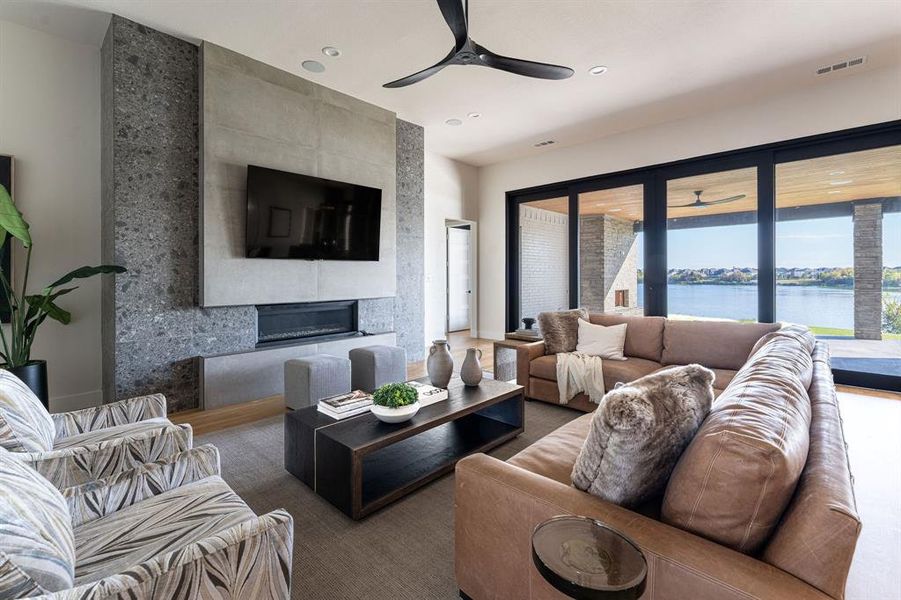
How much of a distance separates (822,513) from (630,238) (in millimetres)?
5385

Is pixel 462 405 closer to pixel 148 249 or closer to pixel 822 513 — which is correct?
pixel 822 513

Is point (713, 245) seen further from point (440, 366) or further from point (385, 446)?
point (385, 446)

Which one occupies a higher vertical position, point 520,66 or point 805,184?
point 520,66

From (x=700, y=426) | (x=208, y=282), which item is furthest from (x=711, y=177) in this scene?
(x=208, y=282)

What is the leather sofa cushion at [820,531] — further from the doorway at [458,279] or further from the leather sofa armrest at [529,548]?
the doorway at [458,279]

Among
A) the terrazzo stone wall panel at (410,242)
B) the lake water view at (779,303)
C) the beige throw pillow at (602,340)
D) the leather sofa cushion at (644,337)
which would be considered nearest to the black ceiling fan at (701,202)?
the lake water view at (779,303)

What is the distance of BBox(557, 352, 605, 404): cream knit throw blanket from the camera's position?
135 inches

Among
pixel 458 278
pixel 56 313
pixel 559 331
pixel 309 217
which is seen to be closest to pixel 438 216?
pixel 458 278

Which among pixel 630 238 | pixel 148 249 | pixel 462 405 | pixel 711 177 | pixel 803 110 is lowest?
pixel 462 405

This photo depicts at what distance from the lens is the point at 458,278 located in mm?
8602

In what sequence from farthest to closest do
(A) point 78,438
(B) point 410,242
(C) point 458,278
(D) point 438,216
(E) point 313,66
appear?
1. (C) point 458,278
2. (D) point 438,216
3. (B) point 410,242
4. (E) point 313,66
5. (A) point 78,438

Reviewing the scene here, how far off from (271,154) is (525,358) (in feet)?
10.2

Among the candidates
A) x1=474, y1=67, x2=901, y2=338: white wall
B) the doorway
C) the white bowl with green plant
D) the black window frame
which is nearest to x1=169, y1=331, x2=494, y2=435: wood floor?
the white bowl with green plant

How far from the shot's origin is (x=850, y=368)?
170 inches
